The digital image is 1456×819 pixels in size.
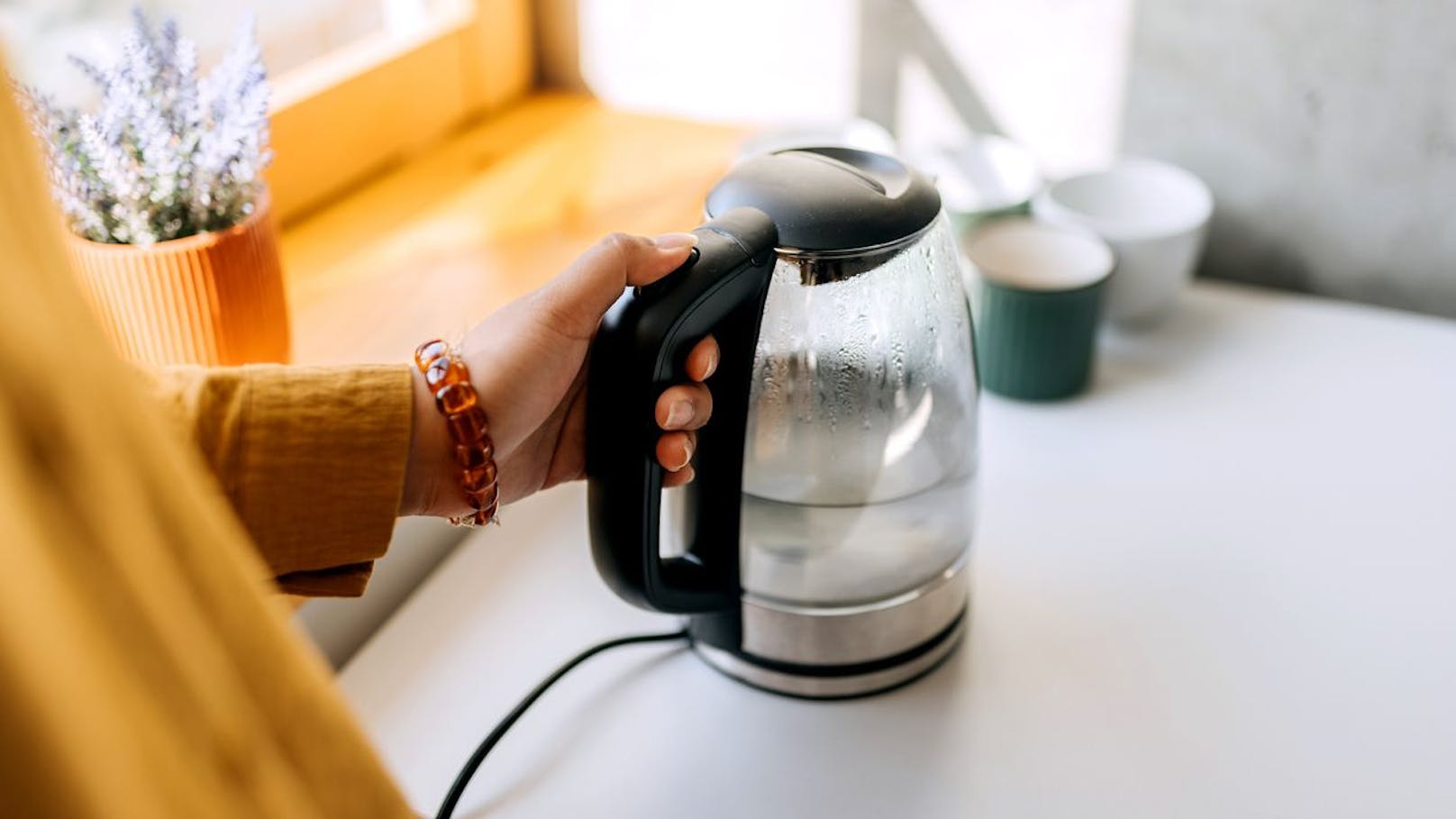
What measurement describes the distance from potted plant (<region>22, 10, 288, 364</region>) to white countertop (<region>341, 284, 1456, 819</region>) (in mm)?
215

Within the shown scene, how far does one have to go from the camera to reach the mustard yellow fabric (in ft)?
0.88

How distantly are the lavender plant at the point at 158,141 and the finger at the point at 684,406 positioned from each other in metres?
0.35

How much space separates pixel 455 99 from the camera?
124cm

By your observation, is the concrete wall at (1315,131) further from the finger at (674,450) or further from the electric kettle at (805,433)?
the finger at (674,450)

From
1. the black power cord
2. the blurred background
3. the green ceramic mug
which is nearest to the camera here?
the black power cord

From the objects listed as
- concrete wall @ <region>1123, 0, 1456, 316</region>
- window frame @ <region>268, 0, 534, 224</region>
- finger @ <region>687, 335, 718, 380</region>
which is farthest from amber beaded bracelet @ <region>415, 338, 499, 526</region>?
concrete wall @ <region>1123, 0, 1456, 316</region>

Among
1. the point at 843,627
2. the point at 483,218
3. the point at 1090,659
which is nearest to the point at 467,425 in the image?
the point at 843,627

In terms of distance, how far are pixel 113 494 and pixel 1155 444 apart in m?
0.77

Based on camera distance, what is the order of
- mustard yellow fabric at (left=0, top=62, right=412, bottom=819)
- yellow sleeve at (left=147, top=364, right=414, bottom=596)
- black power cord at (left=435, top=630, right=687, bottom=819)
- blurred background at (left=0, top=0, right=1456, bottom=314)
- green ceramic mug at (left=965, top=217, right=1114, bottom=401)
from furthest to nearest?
1. blurred background at (left=0, top=0, right=1456, bottom=314)
2. green ceramic mug at (left=965, top=217, right=1114, bottom=401)
3. black power cord at (left=435, top=630, right=687, bottom=819)
4. yellow sleeve at (left=147, top=364, right=414, bottom=596)
5. mustard yellow fabric at (left=0, top=62, right=412, bottom=819)

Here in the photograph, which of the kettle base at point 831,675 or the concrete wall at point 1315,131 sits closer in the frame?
the kettle base at point 831,675

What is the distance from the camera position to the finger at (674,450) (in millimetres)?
588

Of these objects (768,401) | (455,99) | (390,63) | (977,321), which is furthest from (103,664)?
(455,99)

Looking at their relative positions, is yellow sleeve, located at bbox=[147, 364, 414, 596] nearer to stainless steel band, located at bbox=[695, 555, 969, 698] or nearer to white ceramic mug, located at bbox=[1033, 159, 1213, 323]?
stainless steel band, located at bbox=[695, 555, 969, 698]

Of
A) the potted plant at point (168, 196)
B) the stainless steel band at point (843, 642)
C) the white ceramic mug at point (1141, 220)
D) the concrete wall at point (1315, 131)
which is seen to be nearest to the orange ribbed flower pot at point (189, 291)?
the potted plant at point (168, 196)
